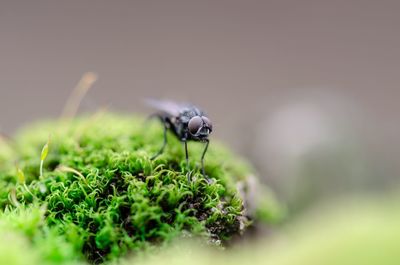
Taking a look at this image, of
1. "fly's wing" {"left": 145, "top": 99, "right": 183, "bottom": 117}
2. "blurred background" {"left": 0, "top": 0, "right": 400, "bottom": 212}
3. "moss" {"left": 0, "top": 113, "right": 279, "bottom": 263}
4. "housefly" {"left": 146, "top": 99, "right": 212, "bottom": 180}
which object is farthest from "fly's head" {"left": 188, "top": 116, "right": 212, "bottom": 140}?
"blurred background" {"left": 0, "top": 0, "right": 400, "bottom": 212}

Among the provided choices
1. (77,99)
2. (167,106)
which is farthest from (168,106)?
(77,99)

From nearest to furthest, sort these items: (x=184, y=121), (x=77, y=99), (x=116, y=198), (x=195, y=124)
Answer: (x=116, y=198), (x=195, y=124), (x=184, y=121), (x=77, y=99)

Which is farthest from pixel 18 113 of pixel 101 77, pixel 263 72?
pixel 263 72

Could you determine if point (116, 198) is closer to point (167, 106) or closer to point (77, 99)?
point (167, 106)

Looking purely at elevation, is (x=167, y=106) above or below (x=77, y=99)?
above

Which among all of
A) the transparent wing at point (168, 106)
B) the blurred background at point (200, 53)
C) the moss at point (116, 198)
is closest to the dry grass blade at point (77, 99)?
the moss at point (116, 198)

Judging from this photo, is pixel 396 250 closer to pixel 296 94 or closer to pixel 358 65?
pixel 296 94
